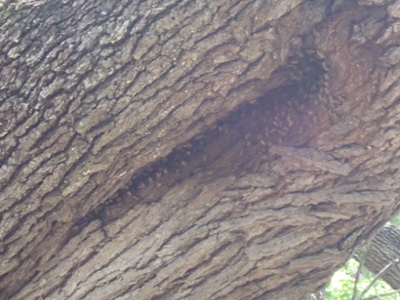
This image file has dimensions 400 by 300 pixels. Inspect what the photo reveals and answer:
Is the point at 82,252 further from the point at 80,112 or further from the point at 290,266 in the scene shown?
the point at 290,266

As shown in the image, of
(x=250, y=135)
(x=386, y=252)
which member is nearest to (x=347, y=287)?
(x=386, y=252)

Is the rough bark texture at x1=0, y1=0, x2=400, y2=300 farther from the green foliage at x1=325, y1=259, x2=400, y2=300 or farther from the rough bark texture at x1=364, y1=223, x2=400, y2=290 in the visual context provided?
the green foliage at x1=325, y1=259, x2=400, y2=300

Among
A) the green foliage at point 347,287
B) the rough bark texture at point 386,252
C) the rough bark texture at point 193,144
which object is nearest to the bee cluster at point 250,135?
A: the rough bark texture at point 193,144

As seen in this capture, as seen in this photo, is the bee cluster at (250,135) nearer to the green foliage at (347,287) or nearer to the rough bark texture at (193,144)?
the rough bark texture at (193,144)

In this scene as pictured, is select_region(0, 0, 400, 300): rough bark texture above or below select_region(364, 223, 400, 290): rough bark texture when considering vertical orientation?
above

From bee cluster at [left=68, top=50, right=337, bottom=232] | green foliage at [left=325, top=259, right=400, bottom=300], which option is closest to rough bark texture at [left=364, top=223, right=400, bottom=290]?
bee cluster at [left=68, top=50, right=337, bottom=232]

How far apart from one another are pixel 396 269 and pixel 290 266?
5.48ft

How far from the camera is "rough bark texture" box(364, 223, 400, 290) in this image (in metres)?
3.41

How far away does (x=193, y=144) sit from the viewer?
245 cm

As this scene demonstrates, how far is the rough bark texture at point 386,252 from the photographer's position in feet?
11.2

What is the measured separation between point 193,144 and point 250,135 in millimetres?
317

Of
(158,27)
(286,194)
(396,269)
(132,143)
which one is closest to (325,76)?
(286,194)

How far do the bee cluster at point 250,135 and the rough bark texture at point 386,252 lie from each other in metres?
1.57

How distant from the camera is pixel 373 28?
203cm
